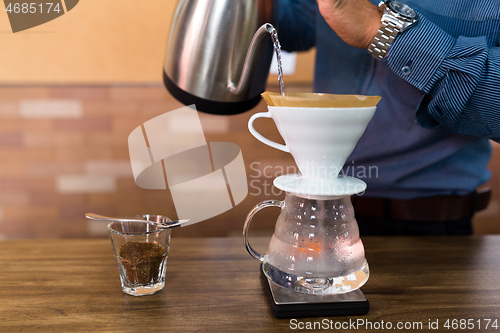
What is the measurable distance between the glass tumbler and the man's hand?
1.69ft

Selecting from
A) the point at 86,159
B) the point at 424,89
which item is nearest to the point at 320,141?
the point at 424,89

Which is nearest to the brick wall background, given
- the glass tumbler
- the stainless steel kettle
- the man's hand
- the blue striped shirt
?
the blue striped shirt

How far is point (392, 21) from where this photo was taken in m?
0.76

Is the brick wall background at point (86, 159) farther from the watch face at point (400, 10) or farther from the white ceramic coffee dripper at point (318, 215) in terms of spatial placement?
the white ceramic coffee dripper at point (318, 215)

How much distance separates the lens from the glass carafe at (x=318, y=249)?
21.3 inches

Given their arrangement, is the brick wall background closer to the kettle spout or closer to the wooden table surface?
the kettle spout

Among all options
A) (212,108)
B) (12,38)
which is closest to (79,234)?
(12,38)

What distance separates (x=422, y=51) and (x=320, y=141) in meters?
0.39

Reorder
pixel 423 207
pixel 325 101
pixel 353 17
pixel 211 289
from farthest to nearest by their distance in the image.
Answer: pixel 423 207 → pixel 353 17 → pixel 211 289 → pixel 325 101

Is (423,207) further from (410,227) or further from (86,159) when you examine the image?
(86,159)

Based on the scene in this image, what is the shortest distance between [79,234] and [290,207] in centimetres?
177

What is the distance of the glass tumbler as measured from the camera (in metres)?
0.59

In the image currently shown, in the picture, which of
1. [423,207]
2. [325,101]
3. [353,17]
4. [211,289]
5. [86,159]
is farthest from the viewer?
[86,159]

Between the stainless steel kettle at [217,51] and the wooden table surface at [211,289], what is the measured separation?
339 millimetres
